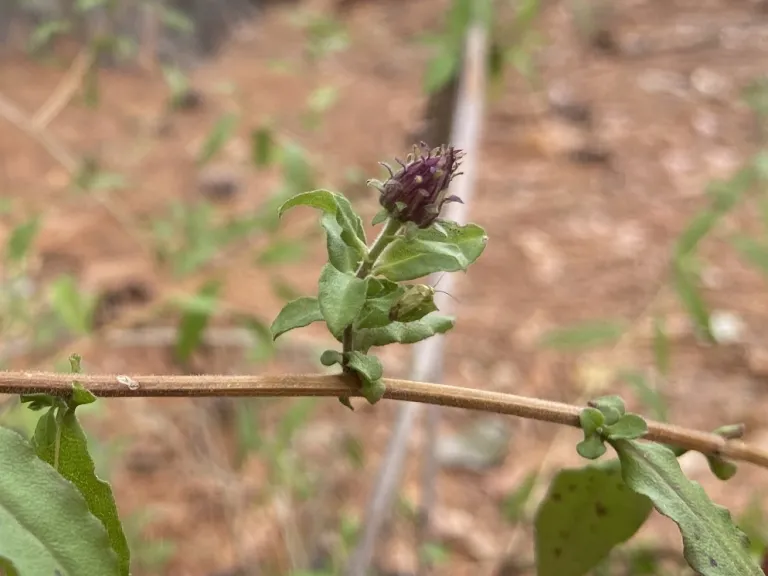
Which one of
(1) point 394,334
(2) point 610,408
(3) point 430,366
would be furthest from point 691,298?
(1) point 394,334

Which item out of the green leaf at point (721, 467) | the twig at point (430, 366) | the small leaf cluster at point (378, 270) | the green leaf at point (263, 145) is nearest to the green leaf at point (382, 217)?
the small leaf cluster at point (378, 270)

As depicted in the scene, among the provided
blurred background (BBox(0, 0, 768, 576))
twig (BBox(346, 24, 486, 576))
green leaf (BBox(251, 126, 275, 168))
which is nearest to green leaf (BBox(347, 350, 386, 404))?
twig (BBox(346, 24, 486, 576))

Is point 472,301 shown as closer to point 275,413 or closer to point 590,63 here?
point 275,413

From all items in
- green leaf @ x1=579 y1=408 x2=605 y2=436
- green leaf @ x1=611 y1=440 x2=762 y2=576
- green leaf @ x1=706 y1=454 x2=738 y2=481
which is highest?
green leaf @ x1=579 y1=408 x2=605 y2=436

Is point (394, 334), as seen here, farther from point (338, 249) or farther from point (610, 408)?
point (610, 408)

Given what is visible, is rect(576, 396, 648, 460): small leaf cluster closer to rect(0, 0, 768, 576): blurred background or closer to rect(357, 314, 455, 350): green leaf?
rect(357, 314, 455, 350): green leaf

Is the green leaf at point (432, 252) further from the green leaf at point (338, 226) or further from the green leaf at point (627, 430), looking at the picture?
the green leaf at point (627, 430)
